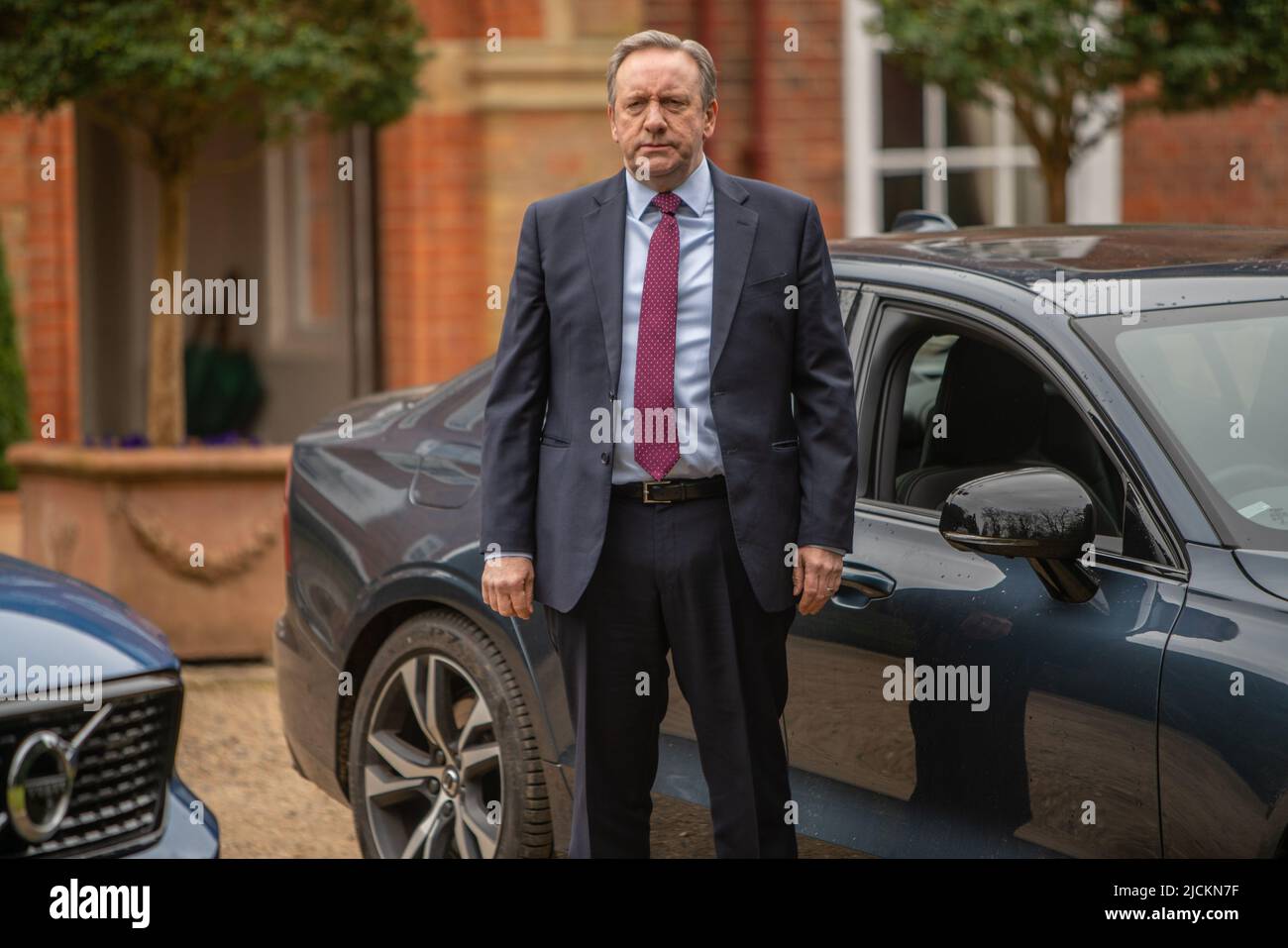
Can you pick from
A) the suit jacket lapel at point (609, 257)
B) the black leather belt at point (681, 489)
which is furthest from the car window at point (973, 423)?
the suit jacket lapel at point (609, 257)

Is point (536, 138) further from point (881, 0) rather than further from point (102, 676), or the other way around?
point (102, 676)

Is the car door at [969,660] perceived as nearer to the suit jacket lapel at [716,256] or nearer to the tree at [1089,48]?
the suit jacket lapel at [716,256]

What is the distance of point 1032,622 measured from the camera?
3.33m

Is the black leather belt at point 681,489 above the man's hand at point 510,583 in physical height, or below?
above

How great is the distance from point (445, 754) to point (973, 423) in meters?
1.44

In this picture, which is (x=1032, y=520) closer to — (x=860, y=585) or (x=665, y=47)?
(x=860, y=585)

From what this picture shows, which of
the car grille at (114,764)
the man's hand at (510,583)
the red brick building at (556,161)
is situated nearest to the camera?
the car grille at (114,764)

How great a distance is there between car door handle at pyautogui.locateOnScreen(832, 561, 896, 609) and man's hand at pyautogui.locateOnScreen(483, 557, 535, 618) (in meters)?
0.61

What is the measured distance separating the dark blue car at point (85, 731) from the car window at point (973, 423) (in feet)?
5.06

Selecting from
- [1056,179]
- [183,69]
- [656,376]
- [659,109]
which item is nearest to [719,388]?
→ [656,376]

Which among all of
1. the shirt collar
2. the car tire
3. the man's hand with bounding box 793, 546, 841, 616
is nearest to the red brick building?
the car tire

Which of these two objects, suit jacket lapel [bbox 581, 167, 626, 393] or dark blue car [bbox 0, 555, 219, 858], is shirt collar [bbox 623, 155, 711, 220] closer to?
suit jacket lapel [bbox 581, 167, 626, 393]

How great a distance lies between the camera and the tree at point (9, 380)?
441 inches

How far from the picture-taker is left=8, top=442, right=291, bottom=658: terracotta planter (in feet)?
24.5
